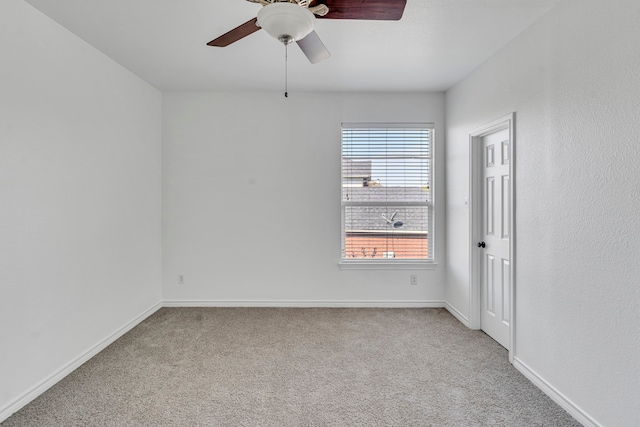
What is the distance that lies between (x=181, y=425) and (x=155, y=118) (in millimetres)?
3234

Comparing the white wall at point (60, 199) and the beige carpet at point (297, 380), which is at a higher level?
the white wall at point (60, 199)

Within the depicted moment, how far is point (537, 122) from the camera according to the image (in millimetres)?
2311

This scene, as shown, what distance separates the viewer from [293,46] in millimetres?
2740

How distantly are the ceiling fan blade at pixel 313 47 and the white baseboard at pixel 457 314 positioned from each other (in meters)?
2.92

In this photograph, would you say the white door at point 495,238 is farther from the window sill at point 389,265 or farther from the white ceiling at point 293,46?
the white ceiling at point 293,46

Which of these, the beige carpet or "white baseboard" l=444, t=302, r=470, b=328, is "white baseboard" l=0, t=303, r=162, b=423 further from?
"white baseboard" l=444, t=302, r=470, b=328

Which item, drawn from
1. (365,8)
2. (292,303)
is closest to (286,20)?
(365,8)

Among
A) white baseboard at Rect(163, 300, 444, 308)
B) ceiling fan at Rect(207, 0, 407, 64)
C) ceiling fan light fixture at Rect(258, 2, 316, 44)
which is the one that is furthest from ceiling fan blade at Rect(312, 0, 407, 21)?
white baseboard at Rect(163, 300, 444, 308)

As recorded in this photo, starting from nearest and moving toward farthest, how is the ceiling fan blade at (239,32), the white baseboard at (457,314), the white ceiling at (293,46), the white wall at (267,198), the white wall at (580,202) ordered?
the white wall at (580,202)
the ceiling fan blade at (239,32)
the white ceiling at (293,46)
the white baseboard at (457,314)
the white wall at (267,198)

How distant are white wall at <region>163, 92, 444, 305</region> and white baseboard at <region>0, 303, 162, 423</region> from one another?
88cm

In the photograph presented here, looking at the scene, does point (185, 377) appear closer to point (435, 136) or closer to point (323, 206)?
point (323, 206)

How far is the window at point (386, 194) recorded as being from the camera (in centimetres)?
400

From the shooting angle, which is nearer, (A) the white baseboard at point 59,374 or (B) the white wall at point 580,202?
(B) the white wall at point 580,202

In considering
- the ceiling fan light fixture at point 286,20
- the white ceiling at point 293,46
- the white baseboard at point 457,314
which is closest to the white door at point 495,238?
the white baseboard at point 457,314
